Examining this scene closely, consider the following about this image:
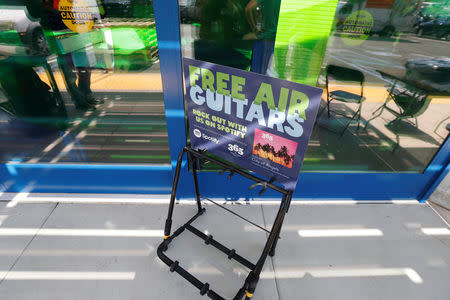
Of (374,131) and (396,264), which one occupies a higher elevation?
(374,131)

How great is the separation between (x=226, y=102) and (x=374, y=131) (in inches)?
89.6

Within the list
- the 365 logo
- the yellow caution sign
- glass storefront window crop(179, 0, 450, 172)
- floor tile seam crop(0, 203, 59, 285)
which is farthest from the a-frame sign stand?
the yellow caution sign

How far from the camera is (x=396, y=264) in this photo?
1992 millimetres

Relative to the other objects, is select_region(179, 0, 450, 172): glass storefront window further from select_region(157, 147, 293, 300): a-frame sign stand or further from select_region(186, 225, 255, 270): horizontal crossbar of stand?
select_region(186, 225, 255, 270): horizontal crossbar of stand

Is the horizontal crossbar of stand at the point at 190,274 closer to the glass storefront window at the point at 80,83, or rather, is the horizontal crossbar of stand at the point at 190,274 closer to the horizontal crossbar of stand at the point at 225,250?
the horizontal crossbar of stand at the point at 225,250

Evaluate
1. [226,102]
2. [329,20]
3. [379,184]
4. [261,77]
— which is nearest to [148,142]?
[226,102]

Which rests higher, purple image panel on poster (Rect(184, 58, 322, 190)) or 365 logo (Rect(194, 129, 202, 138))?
purple image panel on poster (Rect(184, 58, 322, 190))

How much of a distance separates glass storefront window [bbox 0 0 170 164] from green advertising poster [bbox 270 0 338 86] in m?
1.08

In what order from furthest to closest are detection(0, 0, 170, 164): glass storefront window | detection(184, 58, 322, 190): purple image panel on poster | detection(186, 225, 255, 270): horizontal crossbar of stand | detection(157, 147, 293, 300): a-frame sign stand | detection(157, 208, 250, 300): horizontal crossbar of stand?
1. detection(0, 0, 170, 164): glass storefront window
2. detection(186, 225, 255, 270): horizontal crossbar of stand
3. detection(157, 208, 250, 300): horizontal crossbar of stand
4. detection(157, 147, 293, 300): a-frame sign stand
5. detection(184, 58, 322, 190): purple image panel on poster

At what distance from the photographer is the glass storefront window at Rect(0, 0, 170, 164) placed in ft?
6.44

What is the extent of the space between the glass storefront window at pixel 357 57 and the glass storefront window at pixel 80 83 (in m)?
0.66

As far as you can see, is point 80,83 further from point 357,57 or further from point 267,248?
point 357,57

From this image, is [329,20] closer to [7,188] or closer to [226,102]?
[226,102]

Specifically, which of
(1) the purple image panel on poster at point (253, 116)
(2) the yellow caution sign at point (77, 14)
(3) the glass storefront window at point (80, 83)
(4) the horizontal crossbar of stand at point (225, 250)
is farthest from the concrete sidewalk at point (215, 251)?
(2) the yellow caution sign at point (77, 14)
